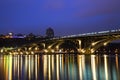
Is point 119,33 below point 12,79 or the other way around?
the other way around

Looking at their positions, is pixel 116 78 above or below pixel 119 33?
below

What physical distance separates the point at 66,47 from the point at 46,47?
12883 mm

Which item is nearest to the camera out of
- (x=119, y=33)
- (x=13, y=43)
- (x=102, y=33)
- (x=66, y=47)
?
(x=119, y=33)

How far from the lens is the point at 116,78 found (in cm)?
3884

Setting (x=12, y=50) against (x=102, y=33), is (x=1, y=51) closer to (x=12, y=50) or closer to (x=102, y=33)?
(x=12, y=50)

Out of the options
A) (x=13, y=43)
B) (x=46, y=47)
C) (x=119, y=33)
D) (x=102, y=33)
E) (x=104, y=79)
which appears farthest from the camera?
(x=13, y=43)

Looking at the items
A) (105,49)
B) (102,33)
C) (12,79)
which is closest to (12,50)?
(105,49)

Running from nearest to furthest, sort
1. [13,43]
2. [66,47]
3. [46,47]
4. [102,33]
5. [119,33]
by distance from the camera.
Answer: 1. [119,33]
2. [102,33]
3. [46,47]
4. [66,47]
5. [13,43]

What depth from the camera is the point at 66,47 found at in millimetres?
134250

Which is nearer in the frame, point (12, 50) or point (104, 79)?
point (104, 79)

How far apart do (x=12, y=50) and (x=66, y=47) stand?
2197 centimetres

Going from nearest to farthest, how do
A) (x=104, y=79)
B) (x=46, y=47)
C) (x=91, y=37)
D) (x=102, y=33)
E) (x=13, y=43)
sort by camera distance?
1. (x=104, y=79)
2. (x=102, y=33)
3. (x=91, y=37)
4. (x=46, y=47)
5. (x=13, y=43)

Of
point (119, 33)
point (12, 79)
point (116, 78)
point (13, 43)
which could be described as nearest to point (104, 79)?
point (116, 78)

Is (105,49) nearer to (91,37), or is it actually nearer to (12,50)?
(12,50)
